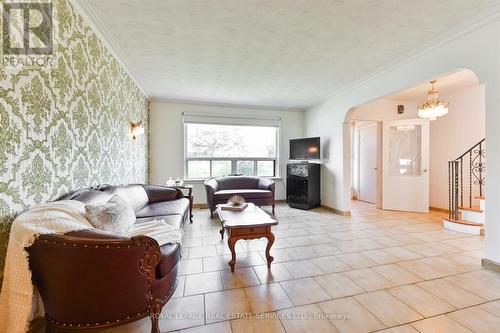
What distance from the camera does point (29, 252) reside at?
1169mm

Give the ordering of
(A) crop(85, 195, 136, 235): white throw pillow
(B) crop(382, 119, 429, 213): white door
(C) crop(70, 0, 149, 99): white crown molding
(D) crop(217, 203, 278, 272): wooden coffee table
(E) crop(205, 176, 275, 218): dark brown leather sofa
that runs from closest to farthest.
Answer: (A) crop(85, 195, 136, 235): white throw pillow
(C) crop(70, 0, 149, 99): white crown molding
(D) crop(217, 203, 278, 272): wooden coffee table
(E) crop(205, 176, 275, 218): dark brown leather sofa
(B) crop(382, 119, 429, 213): white door

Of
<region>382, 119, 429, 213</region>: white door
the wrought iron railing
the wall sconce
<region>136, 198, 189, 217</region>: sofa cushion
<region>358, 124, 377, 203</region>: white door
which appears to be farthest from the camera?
<region>358, 124, 377, 203</region>: white door

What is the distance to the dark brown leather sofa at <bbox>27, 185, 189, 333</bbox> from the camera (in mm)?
1150

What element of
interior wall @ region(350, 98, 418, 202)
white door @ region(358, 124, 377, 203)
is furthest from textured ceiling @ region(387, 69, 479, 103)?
white door @ region(358, 124, 377, 203)

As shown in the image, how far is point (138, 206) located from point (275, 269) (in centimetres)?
199

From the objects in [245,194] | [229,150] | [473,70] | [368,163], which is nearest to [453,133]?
[368,163]

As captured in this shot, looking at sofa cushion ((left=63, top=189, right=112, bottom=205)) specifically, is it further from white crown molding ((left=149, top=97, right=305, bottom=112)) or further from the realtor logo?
white crown molding ((left=149, top=97, right=305, bottom=112))

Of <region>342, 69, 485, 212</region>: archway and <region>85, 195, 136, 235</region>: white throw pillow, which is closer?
<region>85, 195, 136, 235</region>: white throw pillow

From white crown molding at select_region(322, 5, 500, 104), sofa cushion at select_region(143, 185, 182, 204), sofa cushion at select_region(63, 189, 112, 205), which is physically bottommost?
sofa cushion at select_region(143, 185, 182, 204)

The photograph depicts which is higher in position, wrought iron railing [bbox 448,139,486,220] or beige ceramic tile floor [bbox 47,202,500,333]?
wrought iron railing [bbox 448,139,486,220]

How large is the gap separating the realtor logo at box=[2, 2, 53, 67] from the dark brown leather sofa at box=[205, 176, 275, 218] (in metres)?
3.19

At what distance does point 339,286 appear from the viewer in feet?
6.47

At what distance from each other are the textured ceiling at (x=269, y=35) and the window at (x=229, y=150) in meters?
1.72

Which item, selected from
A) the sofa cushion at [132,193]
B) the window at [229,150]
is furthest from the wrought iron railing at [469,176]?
the sofa cushion at [132,193]
